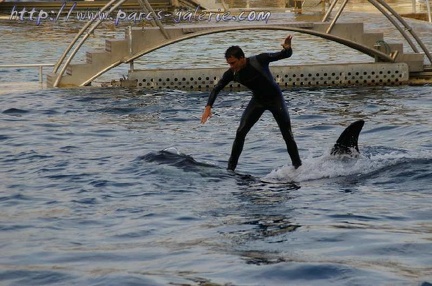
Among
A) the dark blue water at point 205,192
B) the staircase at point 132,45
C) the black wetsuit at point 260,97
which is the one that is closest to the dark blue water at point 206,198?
the dark blue water at point 205,192

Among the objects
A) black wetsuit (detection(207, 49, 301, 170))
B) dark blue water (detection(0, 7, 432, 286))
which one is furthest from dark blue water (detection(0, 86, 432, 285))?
black wetsuit (detection(207, 49, 301, 170))

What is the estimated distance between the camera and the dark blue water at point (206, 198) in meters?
10.2

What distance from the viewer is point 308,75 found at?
24219 millimetres

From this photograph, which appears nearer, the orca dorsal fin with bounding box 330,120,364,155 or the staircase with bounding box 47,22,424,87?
the orca dorsal fin with bounding box 330,120,364,155

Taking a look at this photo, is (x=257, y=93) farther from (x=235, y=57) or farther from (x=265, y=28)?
(x=265, y=28)

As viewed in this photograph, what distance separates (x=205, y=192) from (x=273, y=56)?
2043mm

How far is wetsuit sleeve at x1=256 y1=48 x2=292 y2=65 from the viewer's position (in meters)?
13.9

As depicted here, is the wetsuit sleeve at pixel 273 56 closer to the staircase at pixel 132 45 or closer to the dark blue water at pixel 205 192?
the dark blue water at pixel 205 192

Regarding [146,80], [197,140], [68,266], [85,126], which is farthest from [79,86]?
[68,266]

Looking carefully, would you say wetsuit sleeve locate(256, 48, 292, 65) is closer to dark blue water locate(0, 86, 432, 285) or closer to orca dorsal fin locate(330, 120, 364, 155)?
orca dorsal fin locate(330, 120, 364, 155)

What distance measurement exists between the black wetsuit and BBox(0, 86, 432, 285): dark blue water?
1.19ft

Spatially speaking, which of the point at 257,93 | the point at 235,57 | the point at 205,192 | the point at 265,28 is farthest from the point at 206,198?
the point at 265,28

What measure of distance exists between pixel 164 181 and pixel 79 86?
31.3 ft

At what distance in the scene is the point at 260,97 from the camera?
15.1 meters
